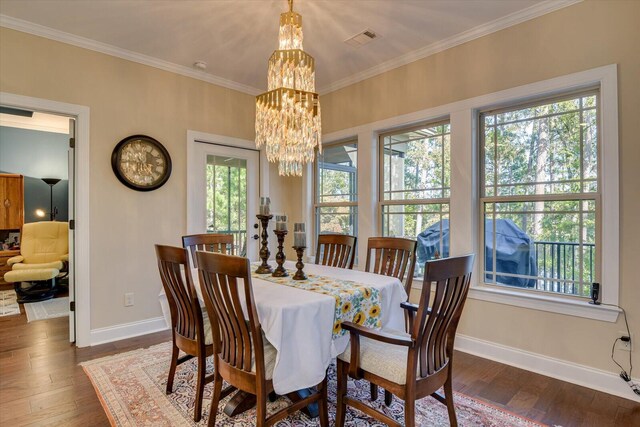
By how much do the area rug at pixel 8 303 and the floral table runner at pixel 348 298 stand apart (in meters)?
4.02

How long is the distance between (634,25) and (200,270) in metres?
3.12

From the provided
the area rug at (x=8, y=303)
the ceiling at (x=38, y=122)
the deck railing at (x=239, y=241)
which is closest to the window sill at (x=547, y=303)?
the deck railing at (x=239, y=241)

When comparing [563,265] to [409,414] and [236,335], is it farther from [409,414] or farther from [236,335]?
[236,335]

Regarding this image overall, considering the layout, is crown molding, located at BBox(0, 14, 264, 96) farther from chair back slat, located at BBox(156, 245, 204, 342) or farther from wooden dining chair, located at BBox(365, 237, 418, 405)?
wooden dining chair, located at BBox(365, 237, 418, 405)

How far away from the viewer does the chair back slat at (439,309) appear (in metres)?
1.38

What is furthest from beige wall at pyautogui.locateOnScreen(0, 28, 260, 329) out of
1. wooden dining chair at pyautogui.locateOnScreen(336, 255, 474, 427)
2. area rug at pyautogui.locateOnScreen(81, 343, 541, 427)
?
wooden dining chair at pyautogui.locateOnScreen(336, 255, 474, 427)

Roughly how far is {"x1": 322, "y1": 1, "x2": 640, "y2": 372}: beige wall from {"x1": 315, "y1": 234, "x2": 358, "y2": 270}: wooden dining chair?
3.89ft

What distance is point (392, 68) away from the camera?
3.51 meters

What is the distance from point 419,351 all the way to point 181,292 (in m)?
1.33

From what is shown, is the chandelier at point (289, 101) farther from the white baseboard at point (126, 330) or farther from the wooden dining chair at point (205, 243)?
the white baseboard at point (126, 330)

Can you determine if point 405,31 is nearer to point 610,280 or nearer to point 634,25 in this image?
point 634,25

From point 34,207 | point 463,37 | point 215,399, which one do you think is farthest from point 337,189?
point 34,207

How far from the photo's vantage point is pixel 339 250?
287cm

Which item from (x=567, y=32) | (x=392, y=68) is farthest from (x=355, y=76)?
(x=567, y=32)
